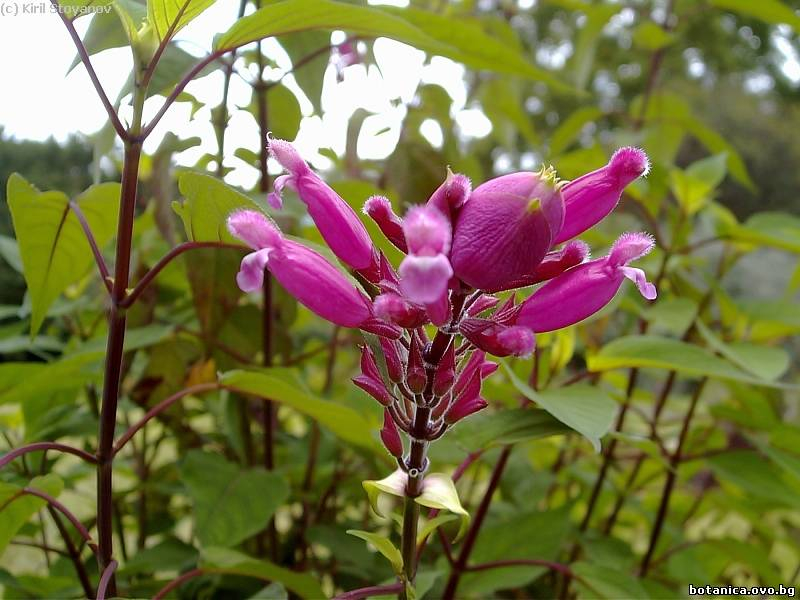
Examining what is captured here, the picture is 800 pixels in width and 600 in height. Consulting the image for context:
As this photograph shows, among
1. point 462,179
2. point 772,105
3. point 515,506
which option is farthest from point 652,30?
point 772,105

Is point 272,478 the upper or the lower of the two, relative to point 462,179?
lower

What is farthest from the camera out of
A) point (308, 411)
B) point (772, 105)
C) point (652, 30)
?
point (772, 105)

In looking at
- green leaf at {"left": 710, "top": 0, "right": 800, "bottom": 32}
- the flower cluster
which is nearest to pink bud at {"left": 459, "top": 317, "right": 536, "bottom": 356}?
the flower cluster

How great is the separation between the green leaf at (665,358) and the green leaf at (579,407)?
6cm

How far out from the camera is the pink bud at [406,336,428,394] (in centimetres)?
30

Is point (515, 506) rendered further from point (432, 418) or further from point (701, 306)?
point (432, 418)

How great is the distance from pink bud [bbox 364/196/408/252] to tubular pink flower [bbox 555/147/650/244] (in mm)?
76

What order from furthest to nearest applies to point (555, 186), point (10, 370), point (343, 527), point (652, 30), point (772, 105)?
point (772, 105), point (652, 30), point (343, 527), point (10, 370), point (555, 186)

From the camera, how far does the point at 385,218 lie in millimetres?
328

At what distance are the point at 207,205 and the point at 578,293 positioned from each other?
20 centimetres

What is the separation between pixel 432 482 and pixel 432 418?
0.03 m

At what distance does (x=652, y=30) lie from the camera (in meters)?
0.91

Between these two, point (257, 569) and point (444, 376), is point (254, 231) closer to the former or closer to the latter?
point (444, 376)

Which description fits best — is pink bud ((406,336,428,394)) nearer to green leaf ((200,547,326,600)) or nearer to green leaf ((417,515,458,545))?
green leaf ((417,515,458,545))
